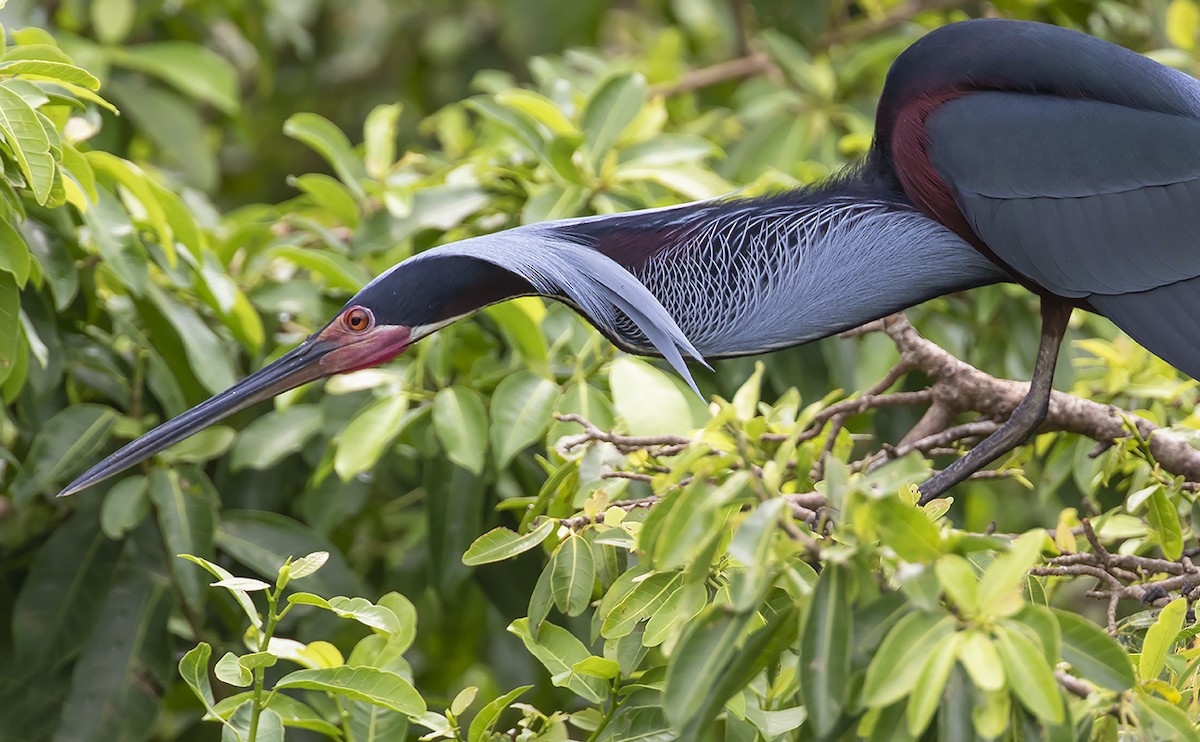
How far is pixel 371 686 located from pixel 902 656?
0.72 meters

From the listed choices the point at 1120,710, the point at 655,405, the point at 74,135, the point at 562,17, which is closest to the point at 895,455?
the point at 655,405

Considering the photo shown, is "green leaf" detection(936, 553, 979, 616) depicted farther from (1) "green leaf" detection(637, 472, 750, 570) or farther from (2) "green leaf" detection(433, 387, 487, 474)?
(2) "green leaf" detection(433, 387, 487, 474)

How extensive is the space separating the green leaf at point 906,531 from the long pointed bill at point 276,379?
1068 mm

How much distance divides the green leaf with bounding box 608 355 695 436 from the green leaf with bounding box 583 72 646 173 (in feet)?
2.01

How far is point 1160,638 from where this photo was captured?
1561 mm

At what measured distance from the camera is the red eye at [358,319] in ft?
7.19

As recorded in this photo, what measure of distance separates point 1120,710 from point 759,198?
4.21ft

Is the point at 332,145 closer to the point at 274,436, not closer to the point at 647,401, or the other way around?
the point at 274,436

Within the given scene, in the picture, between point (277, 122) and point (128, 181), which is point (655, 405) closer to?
point (128, 181)

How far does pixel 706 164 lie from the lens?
3.85 metres

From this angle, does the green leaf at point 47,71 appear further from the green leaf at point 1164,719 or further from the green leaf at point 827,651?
the green leaf at point 1164,719

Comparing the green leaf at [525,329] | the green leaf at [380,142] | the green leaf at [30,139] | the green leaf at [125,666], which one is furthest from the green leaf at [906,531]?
the green leaf at [380,142]

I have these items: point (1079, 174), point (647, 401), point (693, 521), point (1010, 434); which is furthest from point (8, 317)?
point (1079, 174)

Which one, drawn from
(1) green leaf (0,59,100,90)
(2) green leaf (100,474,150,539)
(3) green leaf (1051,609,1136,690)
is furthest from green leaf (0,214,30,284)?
(3) green leaf (1051,609,1136,690)
